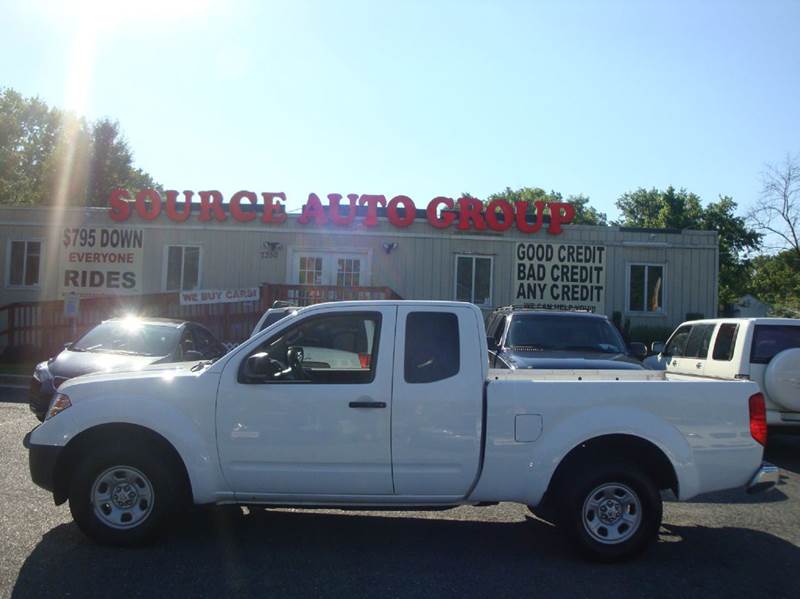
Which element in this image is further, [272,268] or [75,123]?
[75,123]

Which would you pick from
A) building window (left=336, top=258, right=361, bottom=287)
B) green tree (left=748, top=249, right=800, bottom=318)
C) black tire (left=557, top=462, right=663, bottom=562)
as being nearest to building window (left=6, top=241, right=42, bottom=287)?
building window (left=336, top=258, right=361, bottom=287)

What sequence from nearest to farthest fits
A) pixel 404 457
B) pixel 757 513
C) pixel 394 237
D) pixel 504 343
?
1. pixel 404 457
2. pixel 757 513
3. pixel 504 343
4. pixel 394 237

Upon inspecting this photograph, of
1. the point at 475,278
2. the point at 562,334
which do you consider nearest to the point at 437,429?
the point at 562,334

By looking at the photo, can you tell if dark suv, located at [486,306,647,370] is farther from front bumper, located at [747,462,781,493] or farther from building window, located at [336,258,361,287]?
building window, located at [336,258,361,287]

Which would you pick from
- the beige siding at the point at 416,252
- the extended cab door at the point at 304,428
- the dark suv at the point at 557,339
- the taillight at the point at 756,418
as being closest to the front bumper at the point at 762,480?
the taillight at the point at 756,418

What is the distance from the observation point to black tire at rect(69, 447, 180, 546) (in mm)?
5367

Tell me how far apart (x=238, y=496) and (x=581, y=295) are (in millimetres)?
16669

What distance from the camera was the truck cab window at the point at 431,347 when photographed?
543cm

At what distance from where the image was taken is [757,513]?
22.5 ft

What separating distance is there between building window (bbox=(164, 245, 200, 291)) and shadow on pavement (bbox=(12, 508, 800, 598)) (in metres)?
15.4

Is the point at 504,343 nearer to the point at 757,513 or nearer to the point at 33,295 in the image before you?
the point at 757,513

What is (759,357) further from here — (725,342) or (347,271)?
(347,271)

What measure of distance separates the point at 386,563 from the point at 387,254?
15.6 m

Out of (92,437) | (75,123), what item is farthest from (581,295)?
(75,123)
